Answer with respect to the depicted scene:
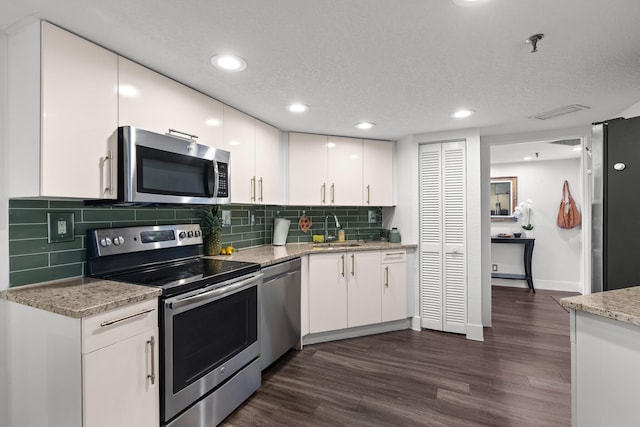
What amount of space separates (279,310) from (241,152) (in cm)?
135

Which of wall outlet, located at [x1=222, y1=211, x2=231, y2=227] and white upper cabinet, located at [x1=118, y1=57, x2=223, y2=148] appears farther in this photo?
wall outlet, located at [x1=222, y1=211, x2=231, y2=227]

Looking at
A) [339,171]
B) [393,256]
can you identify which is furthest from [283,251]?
[393,256]

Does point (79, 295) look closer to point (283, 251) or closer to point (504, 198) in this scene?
point (283, 251)

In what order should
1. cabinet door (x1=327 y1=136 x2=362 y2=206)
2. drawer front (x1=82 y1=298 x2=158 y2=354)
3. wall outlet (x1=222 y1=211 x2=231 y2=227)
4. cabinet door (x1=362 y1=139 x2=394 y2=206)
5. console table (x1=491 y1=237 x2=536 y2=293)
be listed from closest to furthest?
drawer front (x1=82 y1=298 x2=158 y2=354), wall outlet (x1=222 y1=211 x2=231 y2=227), cabinet door (x1=327 y1=136 x2=362 y2=206), cabinet door (x1=362 y1=139 x2=394 y2=206), console table (x1=491 y1=237 x2=536 y2=293)

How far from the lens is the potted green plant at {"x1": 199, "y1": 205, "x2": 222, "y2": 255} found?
2.53 metres

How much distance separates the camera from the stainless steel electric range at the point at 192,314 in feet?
5.10

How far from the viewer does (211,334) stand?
1.81 meters

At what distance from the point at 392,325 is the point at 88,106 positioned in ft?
10.6

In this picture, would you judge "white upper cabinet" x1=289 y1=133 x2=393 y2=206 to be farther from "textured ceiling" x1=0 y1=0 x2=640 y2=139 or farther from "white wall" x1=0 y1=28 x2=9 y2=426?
"white wall" x1=0 y1=28 x2=9 y2=426

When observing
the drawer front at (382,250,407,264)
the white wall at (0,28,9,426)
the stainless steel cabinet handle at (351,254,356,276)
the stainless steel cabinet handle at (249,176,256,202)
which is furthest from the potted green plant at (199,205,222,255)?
the drawer front at (382,250,407,264)

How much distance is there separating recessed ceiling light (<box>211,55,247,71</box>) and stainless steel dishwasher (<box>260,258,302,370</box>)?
54.6 inches

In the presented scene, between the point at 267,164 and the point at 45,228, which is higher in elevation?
the point at 267,164

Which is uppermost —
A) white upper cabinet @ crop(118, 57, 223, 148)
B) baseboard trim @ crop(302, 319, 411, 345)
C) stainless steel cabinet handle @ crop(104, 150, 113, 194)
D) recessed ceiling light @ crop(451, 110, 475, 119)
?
recessed ceiling light @ crop(451, 110, 475, 119)

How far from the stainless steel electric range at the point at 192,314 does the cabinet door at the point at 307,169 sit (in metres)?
1.23
